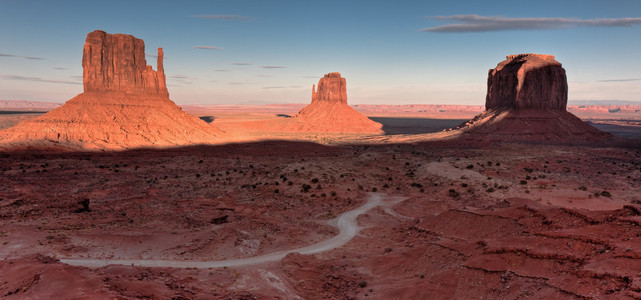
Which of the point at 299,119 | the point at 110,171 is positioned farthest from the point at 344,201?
the point at 299,119

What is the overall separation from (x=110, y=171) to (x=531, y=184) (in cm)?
5064

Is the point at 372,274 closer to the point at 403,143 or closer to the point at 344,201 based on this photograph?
the point at 344,201

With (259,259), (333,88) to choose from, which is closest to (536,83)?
(333,88)

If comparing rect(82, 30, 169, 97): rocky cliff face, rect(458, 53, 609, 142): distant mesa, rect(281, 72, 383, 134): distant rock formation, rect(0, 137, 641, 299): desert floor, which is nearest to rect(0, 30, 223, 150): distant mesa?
rect(82, 30, 169, 97): rocky cliff face

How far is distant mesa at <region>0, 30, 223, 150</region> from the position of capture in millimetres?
65312

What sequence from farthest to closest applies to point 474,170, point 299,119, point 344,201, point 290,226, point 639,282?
point 299,119 → point 474,170 → point 344,201 → point 290,226 → point 639,282

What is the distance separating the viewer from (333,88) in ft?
497

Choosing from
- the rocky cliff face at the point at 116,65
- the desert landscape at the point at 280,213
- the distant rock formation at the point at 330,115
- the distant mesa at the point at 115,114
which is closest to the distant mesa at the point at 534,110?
the desert landscape at the point at 280,213

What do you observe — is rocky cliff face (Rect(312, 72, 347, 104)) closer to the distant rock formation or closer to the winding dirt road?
the distant rock formation

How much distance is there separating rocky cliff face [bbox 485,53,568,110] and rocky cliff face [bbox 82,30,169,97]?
83.8m

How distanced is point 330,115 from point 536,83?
74.0 meters

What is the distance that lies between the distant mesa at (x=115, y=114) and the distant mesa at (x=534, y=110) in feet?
213

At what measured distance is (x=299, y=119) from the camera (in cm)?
14875

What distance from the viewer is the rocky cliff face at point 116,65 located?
76500 millimetres
